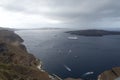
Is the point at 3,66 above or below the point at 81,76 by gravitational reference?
above

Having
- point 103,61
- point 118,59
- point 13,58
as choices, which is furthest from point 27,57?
point 118,59

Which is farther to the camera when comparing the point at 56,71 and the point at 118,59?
the point at 118,59

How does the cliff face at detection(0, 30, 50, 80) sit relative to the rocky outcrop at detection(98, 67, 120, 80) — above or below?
above

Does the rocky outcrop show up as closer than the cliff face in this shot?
No

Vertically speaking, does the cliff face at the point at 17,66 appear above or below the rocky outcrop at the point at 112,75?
above

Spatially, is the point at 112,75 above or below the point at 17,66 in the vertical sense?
below

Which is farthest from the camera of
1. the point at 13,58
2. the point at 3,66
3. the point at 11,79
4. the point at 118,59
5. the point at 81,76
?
the point at 118,59

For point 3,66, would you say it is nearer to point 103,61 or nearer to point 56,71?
point 56,71

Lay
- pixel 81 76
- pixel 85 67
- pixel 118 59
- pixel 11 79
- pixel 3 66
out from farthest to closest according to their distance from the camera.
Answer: pixel 118 59 → pixel 85 67 → pixel 81 76 → pixel 3 66 → pixel 11 79

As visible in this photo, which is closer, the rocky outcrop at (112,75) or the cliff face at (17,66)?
the cliff face at (17,66)

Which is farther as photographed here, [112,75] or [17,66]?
[112,75]
